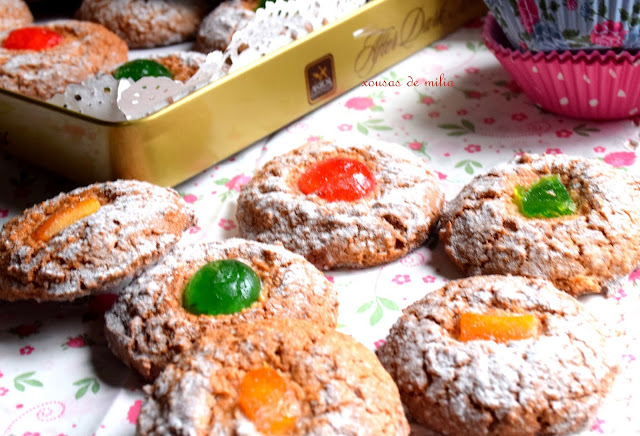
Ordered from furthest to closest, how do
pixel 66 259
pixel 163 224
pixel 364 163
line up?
1. pixel 364 163
2. pixel 163 224
3. pixel 66 259

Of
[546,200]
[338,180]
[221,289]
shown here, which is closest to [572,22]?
[546,200]

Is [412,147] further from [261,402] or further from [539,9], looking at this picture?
Result: [261,402]

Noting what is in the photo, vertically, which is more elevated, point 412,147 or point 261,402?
point 261,402

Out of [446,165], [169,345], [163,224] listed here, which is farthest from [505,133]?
[169,345]

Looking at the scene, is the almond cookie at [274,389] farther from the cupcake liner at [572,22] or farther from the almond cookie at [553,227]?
the cupcake liner at [572,22]

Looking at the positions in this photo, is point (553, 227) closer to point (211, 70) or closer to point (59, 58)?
point (211, 70)

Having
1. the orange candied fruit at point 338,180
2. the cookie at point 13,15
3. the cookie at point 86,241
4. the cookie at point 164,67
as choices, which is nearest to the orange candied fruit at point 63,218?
the cookie at point 86,241
